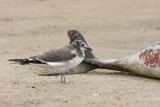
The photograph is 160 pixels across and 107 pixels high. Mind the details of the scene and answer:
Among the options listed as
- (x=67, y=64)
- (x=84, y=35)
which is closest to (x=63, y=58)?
(x=67, y=64)

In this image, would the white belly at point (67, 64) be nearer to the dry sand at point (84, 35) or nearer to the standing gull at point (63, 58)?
the standing gull at point (63, 58)

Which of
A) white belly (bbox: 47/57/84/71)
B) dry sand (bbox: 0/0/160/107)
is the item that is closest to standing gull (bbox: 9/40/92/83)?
white belly (bbox: 47/57/84/71)

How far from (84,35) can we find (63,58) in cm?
519

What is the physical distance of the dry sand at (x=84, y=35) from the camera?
584 centimetres

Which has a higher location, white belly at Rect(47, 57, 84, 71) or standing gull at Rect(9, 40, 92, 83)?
standing gull at Rect(9, 40, 92, 83)

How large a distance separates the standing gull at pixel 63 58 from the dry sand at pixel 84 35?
0.28 metres

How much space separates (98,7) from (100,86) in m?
8.87

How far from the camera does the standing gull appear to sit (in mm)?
6430

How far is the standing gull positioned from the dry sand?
0.28 meters

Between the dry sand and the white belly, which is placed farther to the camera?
the white belly

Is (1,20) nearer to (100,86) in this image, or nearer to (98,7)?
(98,7)

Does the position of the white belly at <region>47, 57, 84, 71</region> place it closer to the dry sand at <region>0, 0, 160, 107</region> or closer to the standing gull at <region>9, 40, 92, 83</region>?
the standing gull at <region>9, 40, 92, 83</region>

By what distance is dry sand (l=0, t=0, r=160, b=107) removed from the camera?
19.2 ft

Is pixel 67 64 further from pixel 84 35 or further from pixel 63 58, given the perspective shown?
pixel 84 35
